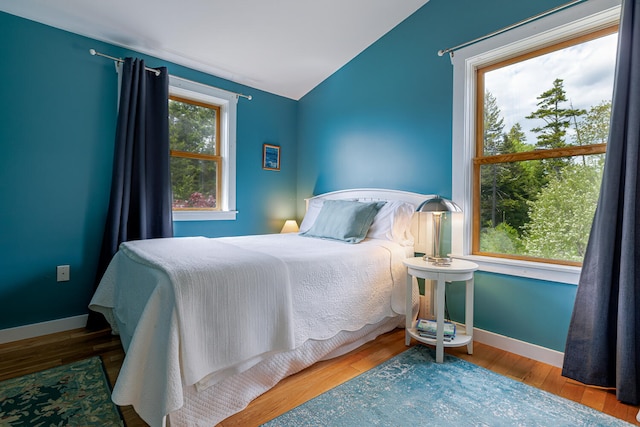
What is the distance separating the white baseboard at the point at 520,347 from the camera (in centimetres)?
197

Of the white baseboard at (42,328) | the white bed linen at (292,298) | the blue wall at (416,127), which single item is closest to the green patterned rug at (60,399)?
the white bed linen at (292,298)

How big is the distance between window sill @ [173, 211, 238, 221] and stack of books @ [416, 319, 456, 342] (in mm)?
2228

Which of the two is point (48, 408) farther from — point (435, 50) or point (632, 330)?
point (435, 50)

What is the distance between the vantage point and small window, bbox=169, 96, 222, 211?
3.14 m

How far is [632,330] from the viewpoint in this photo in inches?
62.1

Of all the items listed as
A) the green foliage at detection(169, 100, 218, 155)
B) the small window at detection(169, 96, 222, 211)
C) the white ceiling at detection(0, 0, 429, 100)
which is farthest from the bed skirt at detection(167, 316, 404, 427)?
the white ceiling at detection(0, 0, 429, 100)

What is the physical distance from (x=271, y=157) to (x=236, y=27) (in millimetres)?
1472

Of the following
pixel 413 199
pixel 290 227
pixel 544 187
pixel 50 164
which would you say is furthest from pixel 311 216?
pixel 50 164

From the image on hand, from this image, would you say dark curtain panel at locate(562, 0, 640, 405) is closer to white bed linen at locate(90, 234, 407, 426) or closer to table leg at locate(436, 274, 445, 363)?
table leg at locate(436, 274, 445, 363)

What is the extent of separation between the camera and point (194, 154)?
3250 mm

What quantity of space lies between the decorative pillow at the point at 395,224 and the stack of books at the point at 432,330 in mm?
640

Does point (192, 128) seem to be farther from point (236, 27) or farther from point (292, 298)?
point (292, 298)

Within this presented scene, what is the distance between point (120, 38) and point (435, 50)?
2674 mm

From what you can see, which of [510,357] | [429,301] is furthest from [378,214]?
[510,357]
